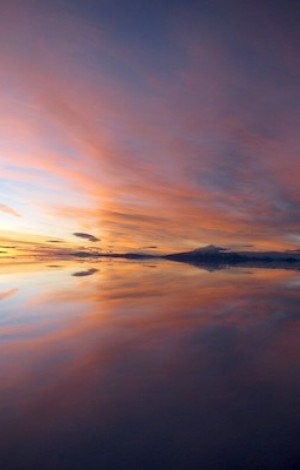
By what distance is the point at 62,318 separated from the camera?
10258 millimetres

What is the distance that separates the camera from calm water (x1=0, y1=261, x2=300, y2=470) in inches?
141

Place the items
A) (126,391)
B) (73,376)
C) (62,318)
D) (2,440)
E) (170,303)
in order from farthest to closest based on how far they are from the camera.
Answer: (170,303), (62,318), (73,376), (126,391), (2,440)

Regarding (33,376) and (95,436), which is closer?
(95,436)

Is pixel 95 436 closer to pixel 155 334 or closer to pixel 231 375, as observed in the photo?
pixel 231 375

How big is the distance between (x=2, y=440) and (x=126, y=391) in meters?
1.84

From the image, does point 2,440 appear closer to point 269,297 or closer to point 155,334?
point 155,334

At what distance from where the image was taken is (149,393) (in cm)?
502

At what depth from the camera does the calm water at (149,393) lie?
3584 millimetres

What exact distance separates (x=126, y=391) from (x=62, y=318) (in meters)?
5.70

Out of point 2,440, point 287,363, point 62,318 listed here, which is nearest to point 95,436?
point 2,440

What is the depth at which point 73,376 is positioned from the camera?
18.6ft

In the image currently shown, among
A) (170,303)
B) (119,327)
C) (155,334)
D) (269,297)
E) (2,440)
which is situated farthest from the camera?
(269,297)

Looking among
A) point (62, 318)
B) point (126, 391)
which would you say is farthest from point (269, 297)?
point (126, 391)

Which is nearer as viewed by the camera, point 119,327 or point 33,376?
point 33,376
